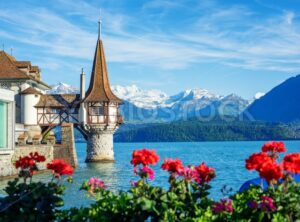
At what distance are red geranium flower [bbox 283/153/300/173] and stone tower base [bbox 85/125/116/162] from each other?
4923cm

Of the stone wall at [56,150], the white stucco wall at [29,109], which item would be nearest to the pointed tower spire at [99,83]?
the white stucco wall at [29,109]

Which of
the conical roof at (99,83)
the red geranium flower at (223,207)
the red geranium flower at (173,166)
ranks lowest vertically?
the red geranium flower at (223,207)

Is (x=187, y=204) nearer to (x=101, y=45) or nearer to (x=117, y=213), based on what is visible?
(x=117, y=213)

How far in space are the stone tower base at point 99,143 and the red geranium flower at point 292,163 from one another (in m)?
49.2

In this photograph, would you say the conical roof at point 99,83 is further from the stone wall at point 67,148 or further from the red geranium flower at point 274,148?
the red geranium flower at point 274,148

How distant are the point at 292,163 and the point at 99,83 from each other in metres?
51.9

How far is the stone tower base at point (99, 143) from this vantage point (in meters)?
55.3

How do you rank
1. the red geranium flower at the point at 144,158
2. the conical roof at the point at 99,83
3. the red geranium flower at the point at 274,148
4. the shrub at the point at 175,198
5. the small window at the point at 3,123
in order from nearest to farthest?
1. the shrub at the point at 175,198
2. the red geranium flower at the point at 144,158
3. the red geranium flower at the point at 274,148
4. the small window at the point at 3,123
5. the conical roof at the point at 99,83

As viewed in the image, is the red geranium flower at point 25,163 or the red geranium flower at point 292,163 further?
the red geranium flower at point 25,163

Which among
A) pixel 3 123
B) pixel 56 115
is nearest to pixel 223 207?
pixel 3 123

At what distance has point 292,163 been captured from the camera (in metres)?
6.41

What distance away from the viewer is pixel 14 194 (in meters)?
7.83

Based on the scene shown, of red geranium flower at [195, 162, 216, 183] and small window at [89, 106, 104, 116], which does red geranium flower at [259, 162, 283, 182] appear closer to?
red geranium flower at [195, 162, 216, 183]

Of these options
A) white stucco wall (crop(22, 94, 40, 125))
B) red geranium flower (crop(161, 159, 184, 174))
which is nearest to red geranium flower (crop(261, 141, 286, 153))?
red geranium flower (crop(161, 159, 184, 174))
